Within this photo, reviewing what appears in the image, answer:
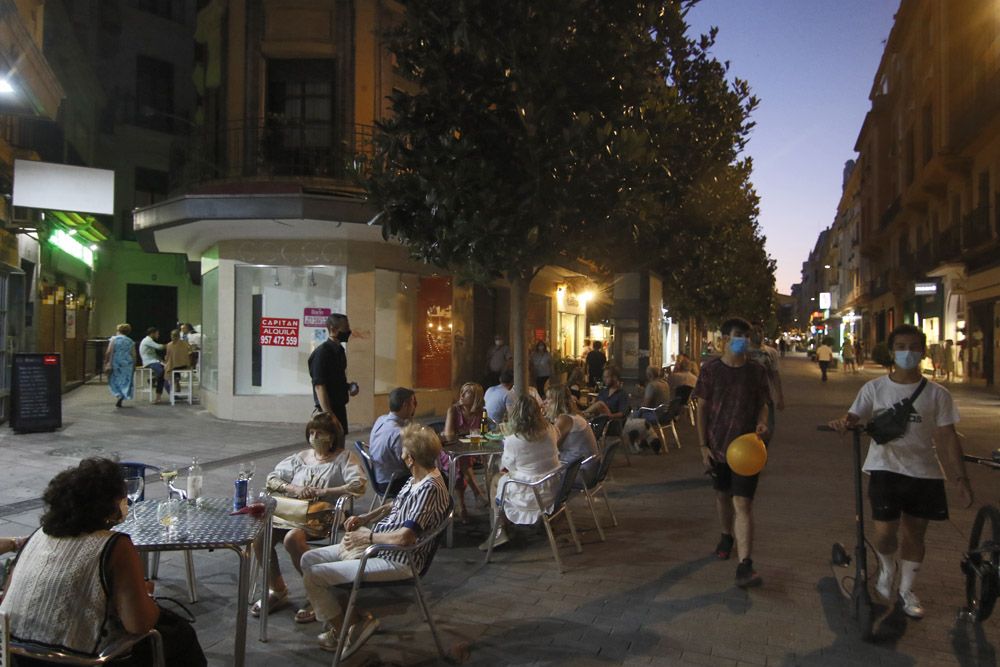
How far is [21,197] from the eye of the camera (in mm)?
11242

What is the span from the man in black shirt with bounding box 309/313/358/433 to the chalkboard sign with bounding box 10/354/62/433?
6.70m

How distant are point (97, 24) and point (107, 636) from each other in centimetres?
2573

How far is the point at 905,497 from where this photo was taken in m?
4.07

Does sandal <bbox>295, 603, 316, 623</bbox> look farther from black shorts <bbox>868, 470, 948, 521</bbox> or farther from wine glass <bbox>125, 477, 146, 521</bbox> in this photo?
black shorts <bbox>868, 470, 948, 521</bbox>

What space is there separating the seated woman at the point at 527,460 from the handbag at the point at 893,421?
85.1 inches

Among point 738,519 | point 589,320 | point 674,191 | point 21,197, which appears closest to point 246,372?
point 21,197

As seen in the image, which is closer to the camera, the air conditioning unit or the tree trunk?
the tree trunk

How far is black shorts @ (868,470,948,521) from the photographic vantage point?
13.2 ft

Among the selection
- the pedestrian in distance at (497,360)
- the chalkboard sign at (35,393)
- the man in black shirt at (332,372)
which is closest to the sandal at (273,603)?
the man in black shirt at (332,372)

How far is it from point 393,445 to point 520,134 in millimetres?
3558

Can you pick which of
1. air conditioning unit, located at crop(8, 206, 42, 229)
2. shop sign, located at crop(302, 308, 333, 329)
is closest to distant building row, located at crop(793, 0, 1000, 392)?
shop sign, located at crop(302, 308, 333, 329)

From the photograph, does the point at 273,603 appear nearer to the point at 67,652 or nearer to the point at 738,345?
the point at 67,652

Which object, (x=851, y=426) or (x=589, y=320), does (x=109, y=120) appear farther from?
(x=851, y=426)

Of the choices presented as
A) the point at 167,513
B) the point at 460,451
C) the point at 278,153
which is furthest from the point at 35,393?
the point at 167,513
